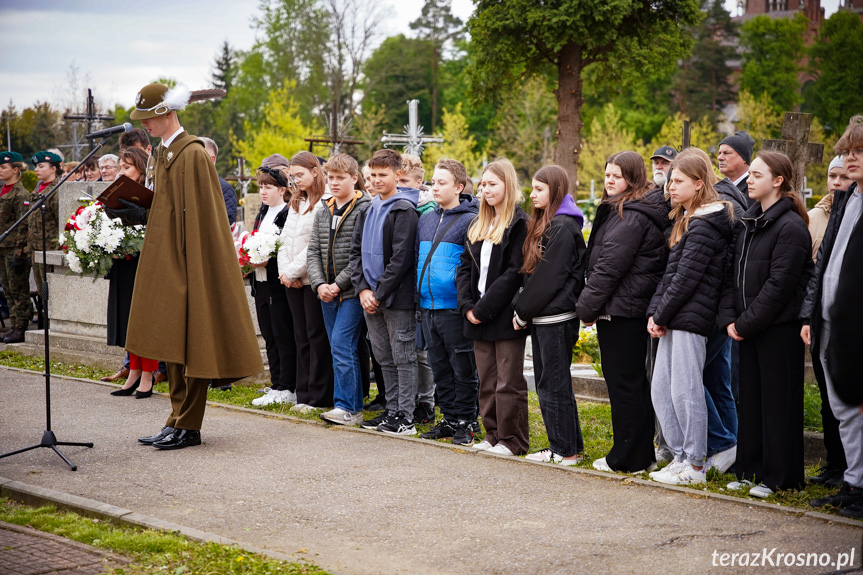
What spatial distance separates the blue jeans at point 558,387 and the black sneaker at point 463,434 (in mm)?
790

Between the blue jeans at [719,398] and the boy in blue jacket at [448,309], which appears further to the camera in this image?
the boy in blue jacket at [448,309]

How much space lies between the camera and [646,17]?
25797 millimetres

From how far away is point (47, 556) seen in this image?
15.1 feet

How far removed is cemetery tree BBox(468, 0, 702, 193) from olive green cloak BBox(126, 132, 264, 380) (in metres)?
18.5

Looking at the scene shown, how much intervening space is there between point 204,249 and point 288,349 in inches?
92.3

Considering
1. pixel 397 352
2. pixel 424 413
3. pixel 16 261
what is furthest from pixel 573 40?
pixel 397 352

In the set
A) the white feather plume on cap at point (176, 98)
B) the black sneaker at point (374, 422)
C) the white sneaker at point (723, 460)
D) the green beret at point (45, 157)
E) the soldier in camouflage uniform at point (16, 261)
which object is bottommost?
the black sneaker at point (374, 422)

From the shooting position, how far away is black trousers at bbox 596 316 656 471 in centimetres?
629

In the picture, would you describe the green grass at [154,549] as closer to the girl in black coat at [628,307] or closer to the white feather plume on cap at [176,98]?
the girl in black coat at [628,307]

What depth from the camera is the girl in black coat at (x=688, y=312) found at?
598 centimetres

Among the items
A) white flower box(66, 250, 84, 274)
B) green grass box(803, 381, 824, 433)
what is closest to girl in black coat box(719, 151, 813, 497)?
green grass box(803, 381, 824, 433)

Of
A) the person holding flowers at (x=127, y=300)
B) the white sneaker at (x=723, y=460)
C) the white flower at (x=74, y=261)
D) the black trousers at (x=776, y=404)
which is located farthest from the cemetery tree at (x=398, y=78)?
the black trousers at (x=776, y=404)

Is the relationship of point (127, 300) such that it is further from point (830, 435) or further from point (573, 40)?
point (573, 40)

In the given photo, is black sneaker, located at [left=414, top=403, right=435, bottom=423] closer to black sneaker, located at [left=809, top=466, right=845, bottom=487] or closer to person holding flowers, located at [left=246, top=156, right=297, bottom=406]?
person holding flowers, located at [left=246, top=156, right=297, bottom=406]
